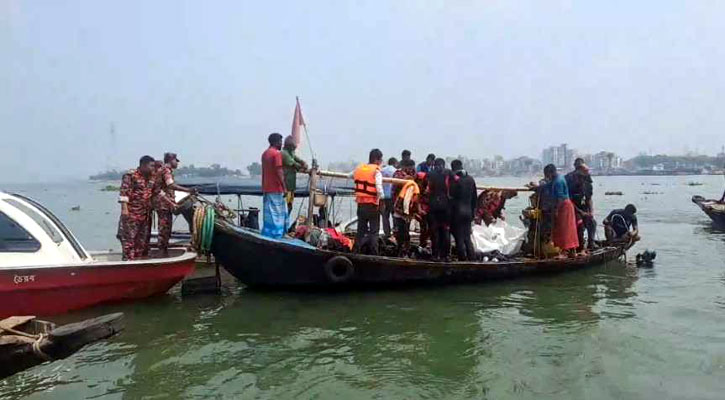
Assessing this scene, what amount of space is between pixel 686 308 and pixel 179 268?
27.7 ft

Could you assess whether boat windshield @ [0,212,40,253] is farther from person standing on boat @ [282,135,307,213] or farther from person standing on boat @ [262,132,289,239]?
person standing on boat @ [282,135,307,213]

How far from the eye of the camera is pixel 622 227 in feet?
52.9

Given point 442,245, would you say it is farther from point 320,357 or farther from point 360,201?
point 320,357

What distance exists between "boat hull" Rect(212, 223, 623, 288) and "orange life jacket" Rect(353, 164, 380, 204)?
3.16 feet

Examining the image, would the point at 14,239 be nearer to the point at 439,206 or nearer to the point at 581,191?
the point at 439,206

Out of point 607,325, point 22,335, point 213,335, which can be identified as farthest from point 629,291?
point 22,335

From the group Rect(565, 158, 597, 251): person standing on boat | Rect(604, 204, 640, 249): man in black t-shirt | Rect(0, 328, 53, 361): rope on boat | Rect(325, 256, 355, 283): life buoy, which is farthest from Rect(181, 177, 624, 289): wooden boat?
Rect(604, 204, 640, 249): man in black t-shirt

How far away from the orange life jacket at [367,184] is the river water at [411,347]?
1.67 m

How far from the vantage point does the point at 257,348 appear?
8.27 metres

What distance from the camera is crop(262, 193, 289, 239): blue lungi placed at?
10977 mm

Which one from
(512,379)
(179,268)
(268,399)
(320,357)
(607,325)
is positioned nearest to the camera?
(268,399)

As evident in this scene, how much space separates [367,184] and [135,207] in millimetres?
3889

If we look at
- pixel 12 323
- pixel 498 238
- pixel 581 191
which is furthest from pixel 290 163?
pixel 581 191

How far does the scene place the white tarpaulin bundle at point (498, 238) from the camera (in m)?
13.2
